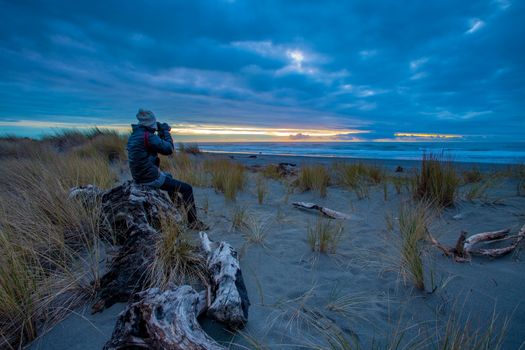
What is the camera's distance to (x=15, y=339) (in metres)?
1.84

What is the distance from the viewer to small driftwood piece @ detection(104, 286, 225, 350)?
1541 millimetres

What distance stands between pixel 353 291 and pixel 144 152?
3.28 meters

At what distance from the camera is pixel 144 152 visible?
4055 mm

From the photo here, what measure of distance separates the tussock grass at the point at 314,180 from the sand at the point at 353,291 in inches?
83.7

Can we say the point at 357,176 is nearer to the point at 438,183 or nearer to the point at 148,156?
the point at 438,183

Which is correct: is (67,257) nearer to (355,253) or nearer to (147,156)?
(147,156)

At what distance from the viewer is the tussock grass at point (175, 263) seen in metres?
2.39

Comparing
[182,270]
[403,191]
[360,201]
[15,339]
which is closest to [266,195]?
[360,201]

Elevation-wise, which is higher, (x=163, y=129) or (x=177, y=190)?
(x=163, y=129)

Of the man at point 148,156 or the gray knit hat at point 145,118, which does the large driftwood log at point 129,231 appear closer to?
the man at point 148,156

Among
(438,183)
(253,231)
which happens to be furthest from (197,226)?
(438,183)

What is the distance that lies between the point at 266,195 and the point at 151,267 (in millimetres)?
4102

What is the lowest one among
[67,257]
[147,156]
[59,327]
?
[59,327]

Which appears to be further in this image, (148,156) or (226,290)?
(148,156)
